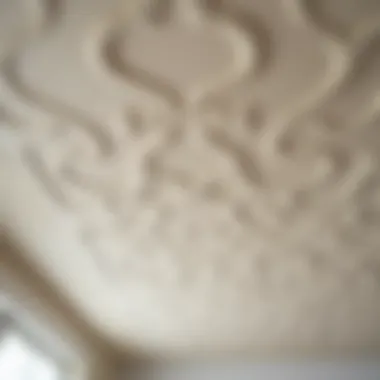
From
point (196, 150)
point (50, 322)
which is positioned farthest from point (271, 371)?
point (196, 150)

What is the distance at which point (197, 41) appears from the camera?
32.0 inches

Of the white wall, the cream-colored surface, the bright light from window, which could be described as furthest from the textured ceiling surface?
the white wall

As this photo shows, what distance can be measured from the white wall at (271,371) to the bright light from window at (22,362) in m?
0.60

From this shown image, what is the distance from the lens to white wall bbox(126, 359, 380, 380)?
220 centimetres

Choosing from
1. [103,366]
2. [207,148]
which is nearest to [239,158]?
[207,148]

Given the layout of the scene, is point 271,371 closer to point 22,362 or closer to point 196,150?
point 22,362

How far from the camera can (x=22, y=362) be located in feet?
5.52

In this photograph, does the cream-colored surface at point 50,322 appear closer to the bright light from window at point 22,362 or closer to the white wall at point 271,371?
the bright light from window at point 22,362

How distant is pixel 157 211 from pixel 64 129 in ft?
1.33

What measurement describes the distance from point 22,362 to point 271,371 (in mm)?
1302

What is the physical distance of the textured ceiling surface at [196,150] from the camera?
0.79m

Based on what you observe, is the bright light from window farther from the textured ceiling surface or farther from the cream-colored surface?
the textured ceiling surface

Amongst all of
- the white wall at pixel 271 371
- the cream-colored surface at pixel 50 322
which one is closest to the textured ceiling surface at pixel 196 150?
the cream-colored surface at pixel 50 322

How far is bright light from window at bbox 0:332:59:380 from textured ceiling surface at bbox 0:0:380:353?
269mm
